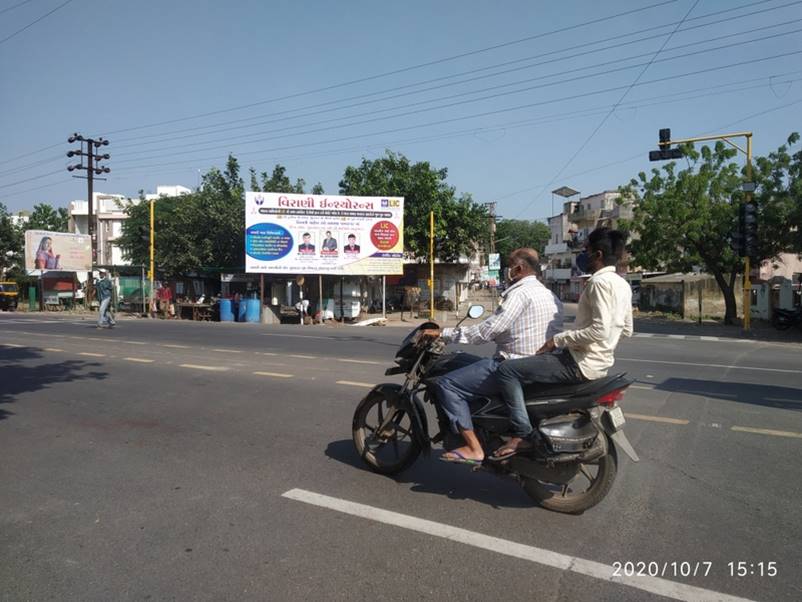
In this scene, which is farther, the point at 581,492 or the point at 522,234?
the point at 522,234

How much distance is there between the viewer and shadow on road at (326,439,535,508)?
4.20m

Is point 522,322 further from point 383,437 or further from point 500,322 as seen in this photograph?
point 383,437

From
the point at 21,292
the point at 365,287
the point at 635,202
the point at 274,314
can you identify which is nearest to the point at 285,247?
the point at 274,314

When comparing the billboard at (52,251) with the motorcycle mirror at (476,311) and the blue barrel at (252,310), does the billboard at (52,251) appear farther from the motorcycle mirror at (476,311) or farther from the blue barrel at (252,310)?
the motorcycle mirror at (476,311)

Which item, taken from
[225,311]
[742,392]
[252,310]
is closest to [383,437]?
[742,392]

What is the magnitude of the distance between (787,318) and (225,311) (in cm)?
2295

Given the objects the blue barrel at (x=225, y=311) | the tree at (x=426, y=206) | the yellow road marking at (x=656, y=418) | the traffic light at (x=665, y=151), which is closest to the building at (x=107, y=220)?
the tree at (x=426, y=206)

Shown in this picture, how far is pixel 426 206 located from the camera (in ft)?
111

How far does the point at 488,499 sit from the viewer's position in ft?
13.7

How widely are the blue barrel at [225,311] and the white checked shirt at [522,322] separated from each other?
2383 centimetres

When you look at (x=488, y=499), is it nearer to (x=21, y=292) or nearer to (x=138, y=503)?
(x=138, y=503)

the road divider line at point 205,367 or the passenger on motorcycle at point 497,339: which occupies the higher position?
the passenger on motorcycle at point 497,339

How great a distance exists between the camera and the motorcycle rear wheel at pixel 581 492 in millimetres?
3863

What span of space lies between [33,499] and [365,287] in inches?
1114
